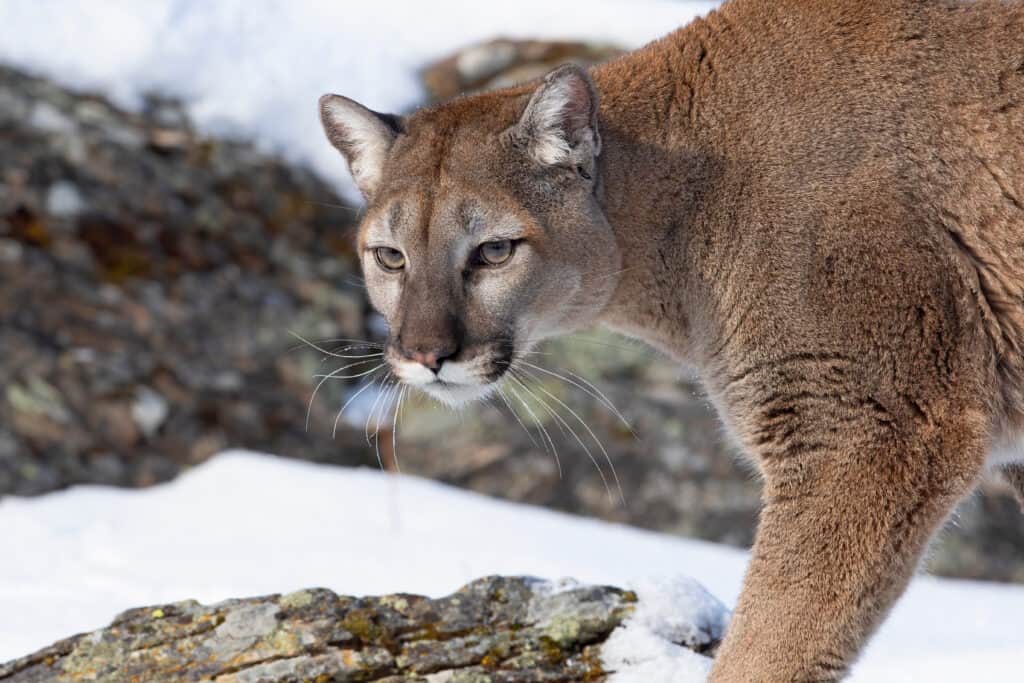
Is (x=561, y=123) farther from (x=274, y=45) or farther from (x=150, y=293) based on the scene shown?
(x=274, y=45)

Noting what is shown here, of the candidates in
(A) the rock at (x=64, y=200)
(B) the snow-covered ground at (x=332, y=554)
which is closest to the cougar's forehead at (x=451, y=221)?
(B) the snow-covered ground at (x=332, y=554)

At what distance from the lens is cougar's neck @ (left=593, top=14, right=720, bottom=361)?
16.3ft

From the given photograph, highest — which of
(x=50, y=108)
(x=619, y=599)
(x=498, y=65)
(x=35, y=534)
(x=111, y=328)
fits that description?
(x=498, y=65)

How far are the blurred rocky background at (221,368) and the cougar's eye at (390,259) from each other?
3.81 meters

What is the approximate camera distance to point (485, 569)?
734 cm

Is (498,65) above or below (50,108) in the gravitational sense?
above

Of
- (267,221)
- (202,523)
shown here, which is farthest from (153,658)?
(267,221)

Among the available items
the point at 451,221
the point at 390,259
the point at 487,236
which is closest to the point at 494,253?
the point at 487,236

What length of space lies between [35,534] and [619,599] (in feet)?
13.6

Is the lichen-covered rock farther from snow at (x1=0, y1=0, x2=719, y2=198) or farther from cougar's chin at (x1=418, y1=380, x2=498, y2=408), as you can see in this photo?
snow at (x1=0, y1=0, x2=719, y2=198)

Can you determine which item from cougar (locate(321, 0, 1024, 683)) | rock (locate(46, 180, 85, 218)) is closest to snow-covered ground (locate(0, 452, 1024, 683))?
cougar (locate(321, 0, 1024, 683))

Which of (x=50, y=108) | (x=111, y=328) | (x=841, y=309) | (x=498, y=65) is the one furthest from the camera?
(x=498, y=65)

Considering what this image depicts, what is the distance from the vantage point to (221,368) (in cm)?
931

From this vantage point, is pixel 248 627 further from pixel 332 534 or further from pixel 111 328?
pixel 111 328
